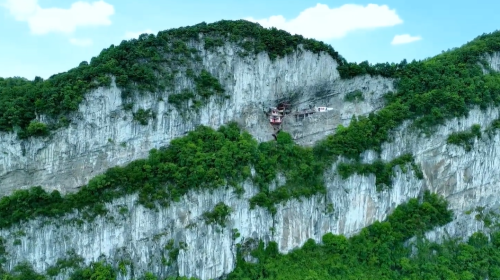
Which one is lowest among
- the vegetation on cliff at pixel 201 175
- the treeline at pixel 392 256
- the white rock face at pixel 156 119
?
the treeline at pixel 392 256

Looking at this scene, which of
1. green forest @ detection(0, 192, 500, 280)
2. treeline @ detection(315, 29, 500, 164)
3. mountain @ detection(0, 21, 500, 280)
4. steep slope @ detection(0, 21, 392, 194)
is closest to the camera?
mountain @ detection(0, 21, 500, 280)

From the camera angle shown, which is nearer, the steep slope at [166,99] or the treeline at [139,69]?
the treeline at [139,69]

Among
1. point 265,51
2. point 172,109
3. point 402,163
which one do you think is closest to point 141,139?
point 172,109

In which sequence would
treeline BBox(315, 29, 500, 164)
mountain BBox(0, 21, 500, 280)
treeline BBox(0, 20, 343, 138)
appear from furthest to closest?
1. treeline BBox(315, 29, 500, 164)
2. treeline BBox(0, 20, 343, 138)
3. mountain BBox(0, 21, 500, 280)

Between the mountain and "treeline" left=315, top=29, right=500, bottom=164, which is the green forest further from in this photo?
"treeline" left=315, top=29, right=500, bottom=164

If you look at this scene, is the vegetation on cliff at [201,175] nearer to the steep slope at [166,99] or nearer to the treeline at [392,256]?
the steep slope at [166,99]

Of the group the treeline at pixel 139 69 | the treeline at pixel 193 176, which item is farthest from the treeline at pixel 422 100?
the treeline at pixel 139 69

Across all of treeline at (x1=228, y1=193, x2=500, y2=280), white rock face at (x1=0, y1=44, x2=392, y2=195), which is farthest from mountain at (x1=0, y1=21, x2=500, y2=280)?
treeline at (x1=228, y1=193, x2=500, y2=280)

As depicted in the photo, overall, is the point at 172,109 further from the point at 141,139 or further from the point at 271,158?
the point at 271,158
